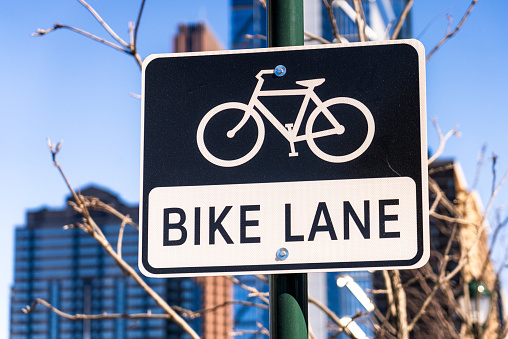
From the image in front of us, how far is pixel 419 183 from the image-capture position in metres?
1.74

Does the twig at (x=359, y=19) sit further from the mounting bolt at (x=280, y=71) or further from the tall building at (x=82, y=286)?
the tall building at (x=82, y=286)

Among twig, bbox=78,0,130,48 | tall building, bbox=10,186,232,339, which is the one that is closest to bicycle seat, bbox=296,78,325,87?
twig, bbox=78,0,130,48

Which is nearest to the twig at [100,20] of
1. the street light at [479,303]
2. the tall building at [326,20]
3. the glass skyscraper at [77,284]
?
the tall building at [326,20]

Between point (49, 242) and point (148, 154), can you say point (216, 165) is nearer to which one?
point (148, 154)

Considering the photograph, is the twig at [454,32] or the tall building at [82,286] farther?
the tall building at [82,286]

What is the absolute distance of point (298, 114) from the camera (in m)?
1.82

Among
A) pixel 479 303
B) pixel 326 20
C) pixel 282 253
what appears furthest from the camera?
pixel 326 20

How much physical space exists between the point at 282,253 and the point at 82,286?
146309 mm

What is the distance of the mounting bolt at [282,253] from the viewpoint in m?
1.74

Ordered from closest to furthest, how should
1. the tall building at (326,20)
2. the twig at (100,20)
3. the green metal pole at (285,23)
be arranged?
the green metal pole at (285,23) → the twig at (100,20) → the tall building at (326,20)

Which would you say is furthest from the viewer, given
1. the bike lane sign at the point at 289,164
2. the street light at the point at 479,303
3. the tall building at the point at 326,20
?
the street light at the point at 479,303

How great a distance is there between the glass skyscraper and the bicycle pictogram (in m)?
130

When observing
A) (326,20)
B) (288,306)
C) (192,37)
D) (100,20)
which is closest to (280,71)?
(288,306)

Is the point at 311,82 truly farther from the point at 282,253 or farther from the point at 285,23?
the point at 282,253
